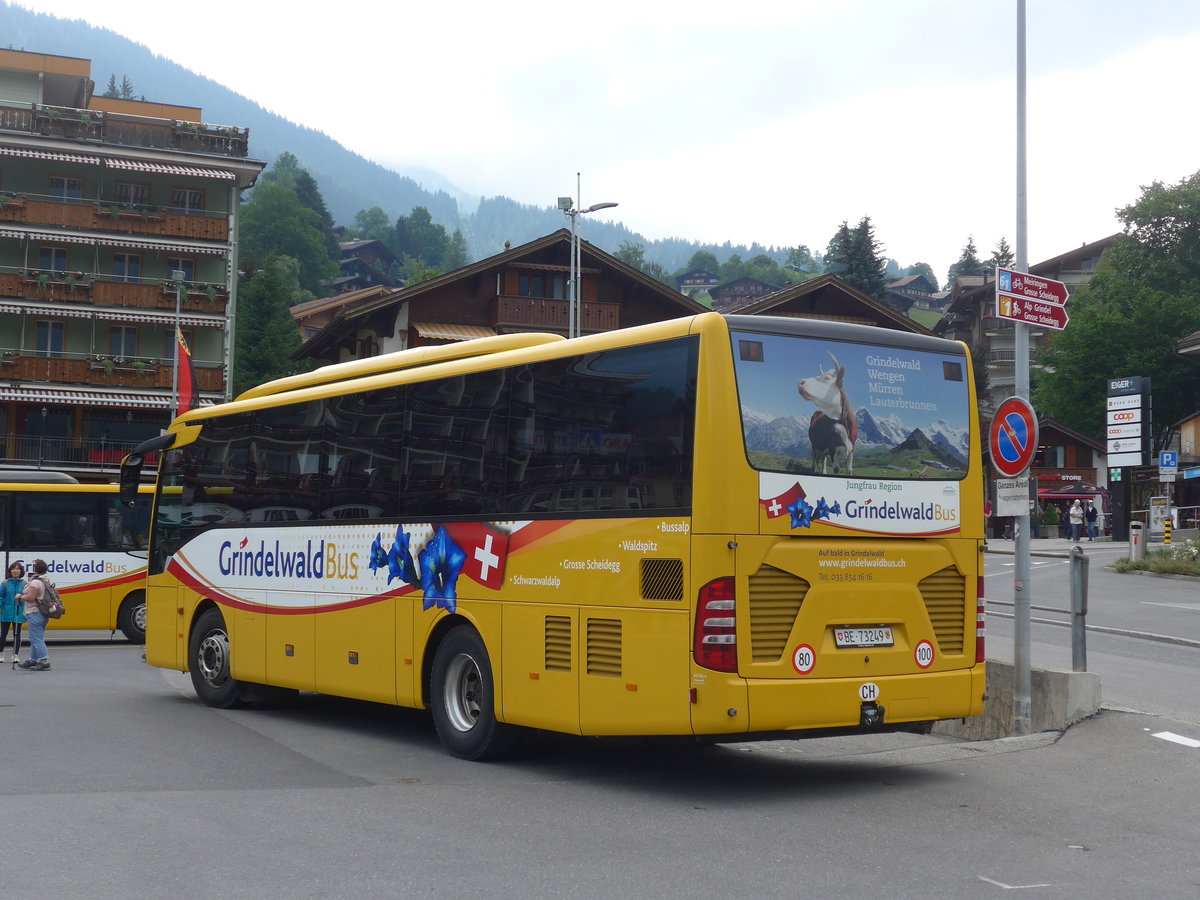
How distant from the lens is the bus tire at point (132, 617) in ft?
87.1

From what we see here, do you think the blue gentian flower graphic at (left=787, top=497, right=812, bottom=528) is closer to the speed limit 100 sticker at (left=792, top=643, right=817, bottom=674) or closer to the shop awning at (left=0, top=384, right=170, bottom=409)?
the speed limit 100 sticker at (left=792, top=643, right=817, bottom=674)

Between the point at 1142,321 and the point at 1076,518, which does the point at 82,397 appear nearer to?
the point at 1076,518

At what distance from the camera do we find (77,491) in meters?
26.5

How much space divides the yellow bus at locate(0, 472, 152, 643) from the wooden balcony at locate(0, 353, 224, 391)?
29.7 metres

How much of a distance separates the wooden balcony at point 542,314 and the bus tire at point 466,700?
38.8 m

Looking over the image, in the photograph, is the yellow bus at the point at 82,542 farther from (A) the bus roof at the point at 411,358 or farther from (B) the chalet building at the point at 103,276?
(B) the chalet building at the point at 103,276

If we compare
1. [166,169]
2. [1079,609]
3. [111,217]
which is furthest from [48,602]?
[166,169]

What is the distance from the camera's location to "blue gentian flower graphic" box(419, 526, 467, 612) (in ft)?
35.6

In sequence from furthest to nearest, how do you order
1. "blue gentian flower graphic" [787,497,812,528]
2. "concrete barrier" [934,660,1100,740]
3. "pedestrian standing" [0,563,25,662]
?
1. "pedestrian standing" [0,563,25,662]
2. "concrete barrier" [934,660,1100,740]
3. "blue gentian flower graphic" [787,497,812,528]

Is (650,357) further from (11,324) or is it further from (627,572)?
(11,324)

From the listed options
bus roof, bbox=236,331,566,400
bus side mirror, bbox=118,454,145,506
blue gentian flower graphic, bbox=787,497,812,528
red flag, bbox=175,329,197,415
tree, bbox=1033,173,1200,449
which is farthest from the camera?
tree, bbox=1033,173,1200,449

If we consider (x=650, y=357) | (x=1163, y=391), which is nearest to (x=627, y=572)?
(x=650, y=357)

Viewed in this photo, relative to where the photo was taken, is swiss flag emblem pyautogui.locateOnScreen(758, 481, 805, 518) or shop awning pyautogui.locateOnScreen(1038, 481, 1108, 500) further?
shop awning pyautogui.locateOnScreen(1038, 481, 1108, 500)

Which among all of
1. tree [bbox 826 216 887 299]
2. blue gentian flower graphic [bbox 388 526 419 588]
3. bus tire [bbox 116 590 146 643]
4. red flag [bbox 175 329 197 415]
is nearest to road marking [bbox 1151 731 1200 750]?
blue gentian flower graphic [bbox 388 526 419 588]
